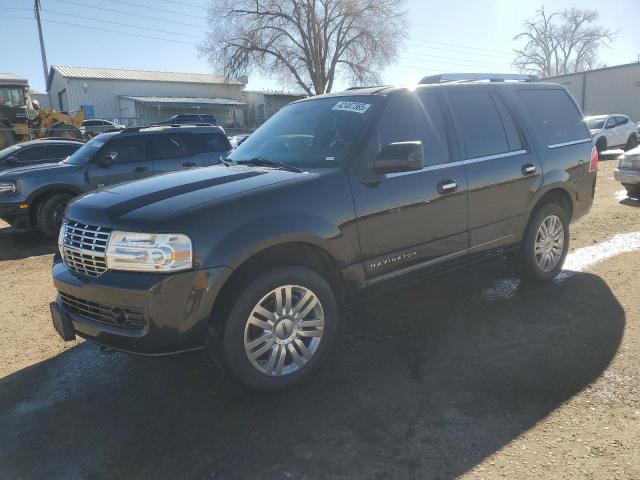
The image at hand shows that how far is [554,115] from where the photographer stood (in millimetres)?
5152

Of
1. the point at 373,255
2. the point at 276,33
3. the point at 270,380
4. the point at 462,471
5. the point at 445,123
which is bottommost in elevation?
the point at 462,471

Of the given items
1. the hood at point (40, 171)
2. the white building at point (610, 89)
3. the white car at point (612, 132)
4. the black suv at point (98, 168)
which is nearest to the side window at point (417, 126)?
the black suv at point (98, 168)

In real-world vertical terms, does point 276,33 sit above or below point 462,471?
above

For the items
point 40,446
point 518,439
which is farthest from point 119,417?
point 518,439

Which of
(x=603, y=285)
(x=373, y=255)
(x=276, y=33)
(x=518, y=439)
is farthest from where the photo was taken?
(x=276, y=33)

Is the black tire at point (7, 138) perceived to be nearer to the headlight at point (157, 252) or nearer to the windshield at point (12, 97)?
the windshield at point (12, 97)

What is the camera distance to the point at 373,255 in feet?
11.7

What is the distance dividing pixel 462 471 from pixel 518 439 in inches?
16.6

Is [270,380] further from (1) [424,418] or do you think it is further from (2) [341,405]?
(1) [424,418]

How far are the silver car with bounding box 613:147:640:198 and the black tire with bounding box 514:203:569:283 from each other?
545cm

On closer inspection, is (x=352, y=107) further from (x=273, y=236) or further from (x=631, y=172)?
(x=631, y=172)

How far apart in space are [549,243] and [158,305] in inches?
152

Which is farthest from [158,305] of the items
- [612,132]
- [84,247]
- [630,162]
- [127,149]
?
[612,132]

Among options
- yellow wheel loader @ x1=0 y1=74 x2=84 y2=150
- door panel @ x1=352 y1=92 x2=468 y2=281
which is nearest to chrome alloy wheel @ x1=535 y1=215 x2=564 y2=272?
door panel @ x1=352 y1=92 x2=468 y2=281
